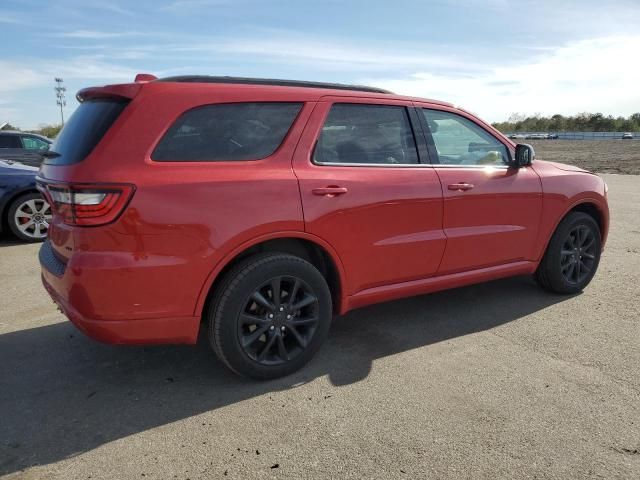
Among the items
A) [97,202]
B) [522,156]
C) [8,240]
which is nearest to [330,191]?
[97,202]

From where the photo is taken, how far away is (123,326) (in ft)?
9.30

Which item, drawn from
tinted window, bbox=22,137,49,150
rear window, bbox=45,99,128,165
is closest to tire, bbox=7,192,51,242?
rear window, bbox=45,99,128,165

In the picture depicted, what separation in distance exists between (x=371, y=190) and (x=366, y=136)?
434mm

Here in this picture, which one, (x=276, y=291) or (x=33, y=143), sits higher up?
(x=33, y=143)

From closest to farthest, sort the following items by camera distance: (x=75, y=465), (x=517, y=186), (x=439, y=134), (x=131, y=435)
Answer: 1. (x=75, y=465)
2. (x=131, y=435)
3. (x=439, y=134)
4. (x=517, y=186)

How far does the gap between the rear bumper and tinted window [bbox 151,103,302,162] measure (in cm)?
89

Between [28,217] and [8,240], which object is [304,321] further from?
[8,240]

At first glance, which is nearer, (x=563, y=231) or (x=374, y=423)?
(x=374, y=423)

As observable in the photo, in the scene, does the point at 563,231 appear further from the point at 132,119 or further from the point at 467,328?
the point at 132,119

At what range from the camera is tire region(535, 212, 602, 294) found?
4.76 metres

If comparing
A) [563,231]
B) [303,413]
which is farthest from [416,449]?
[563,231]

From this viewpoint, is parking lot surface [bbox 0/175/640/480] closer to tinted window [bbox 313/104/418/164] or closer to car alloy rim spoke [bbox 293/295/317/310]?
car alloy rim spoke [bbox 293/295/317/310]

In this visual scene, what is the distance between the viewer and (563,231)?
4.75m

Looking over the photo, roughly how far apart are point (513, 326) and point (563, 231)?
1.17 m
